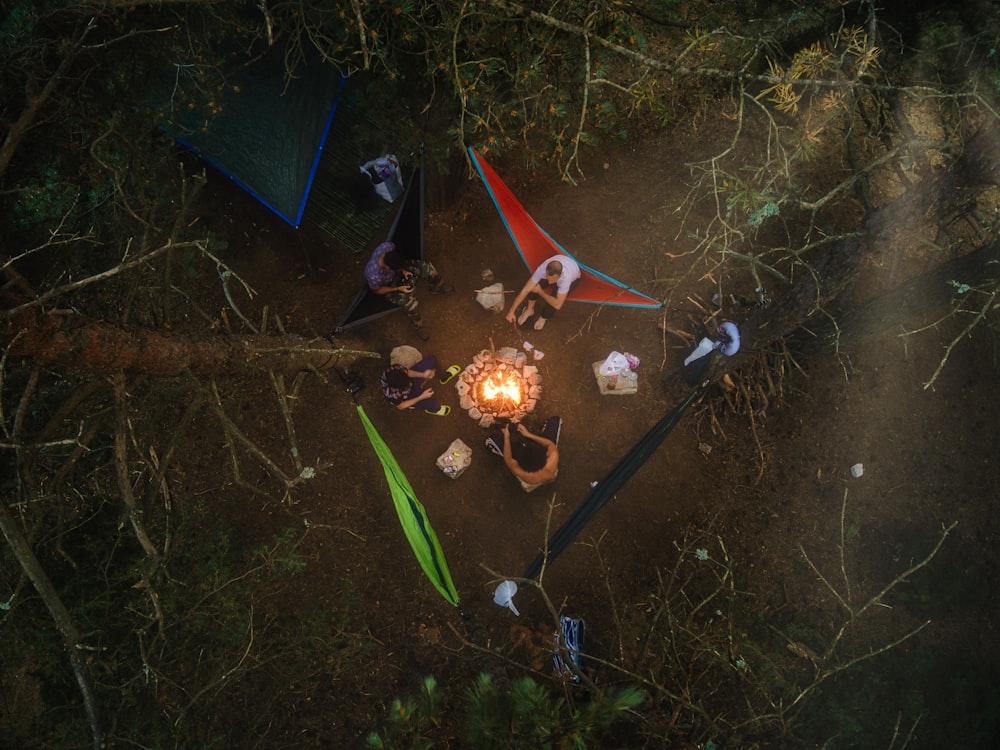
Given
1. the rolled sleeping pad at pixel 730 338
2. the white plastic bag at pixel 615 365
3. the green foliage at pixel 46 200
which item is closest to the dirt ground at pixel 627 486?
the white plastic bag at pixel 615 365

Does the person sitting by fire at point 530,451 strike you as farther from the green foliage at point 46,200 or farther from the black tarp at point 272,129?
the green foliage at point 46,200

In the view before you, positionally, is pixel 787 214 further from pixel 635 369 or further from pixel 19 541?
pixel 19 541

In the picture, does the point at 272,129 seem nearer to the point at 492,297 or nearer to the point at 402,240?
the point at 402,240

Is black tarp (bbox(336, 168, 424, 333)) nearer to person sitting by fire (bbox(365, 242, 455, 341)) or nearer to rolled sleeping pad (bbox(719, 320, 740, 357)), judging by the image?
person sitting by fire (bbox(365, 242, 455, 341))

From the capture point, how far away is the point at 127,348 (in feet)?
9.36

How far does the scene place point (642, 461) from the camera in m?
4.84

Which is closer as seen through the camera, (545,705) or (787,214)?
(545,705)

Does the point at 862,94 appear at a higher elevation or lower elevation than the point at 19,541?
higher

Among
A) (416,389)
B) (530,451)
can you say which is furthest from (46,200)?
(530,451)

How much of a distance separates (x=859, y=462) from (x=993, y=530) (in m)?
1.42

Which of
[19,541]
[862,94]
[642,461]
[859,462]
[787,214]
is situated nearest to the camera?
[19,541]

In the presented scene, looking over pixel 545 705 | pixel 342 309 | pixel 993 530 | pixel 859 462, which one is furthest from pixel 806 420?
pixel 342 309

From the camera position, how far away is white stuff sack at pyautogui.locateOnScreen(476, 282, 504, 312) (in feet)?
17.5

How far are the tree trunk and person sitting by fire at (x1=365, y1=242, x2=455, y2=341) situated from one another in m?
1.11
